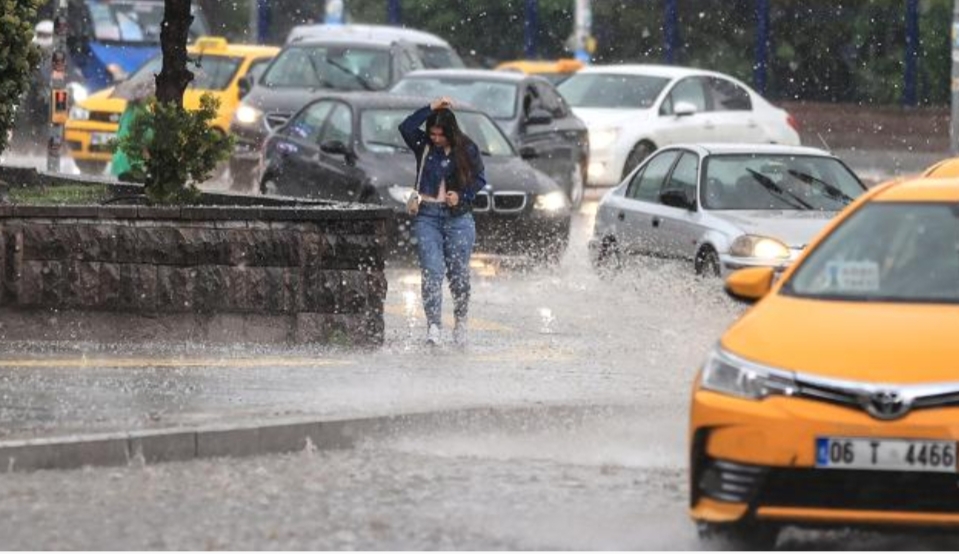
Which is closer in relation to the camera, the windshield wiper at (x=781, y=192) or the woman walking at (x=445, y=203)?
the woman walking at (x=445, y=203)

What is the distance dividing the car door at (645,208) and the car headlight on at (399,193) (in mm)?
2421

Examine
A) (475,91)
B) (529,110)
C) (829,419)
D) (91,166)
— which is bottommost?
(91,166)

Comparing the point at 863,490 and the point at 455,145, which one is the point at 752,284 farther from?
the point at 455,145

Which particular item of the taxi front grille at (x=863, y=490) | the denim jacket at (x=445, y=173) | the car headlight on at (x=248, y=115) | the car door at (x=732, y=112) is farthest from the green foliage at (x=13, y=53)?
the car door at (x=732, y=112)

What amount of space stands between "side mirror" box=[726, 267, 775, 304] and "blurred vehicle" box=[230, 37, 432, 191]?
19.5 metres

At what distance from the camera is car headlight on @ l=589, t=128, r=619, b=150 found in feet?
109

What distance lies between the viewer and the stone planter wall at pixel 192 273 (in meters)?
16.3

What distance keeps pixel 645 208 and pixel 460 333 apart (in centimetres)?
412

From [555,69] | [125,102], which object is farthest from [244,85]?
[555,69]

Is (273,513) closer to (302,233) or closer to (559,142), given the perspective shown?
(302,233)

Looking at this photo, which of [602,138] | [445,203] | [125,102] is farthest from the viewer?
[125,102]

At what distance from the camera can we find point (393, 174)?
78.8 feet

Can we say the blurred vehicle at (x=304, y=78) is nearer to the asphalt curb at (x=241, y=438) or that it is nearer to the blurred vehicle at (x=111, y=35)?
the blurred vehicle at (x=111, y=35)

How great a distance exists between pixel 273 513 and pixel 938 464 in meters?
2.70
